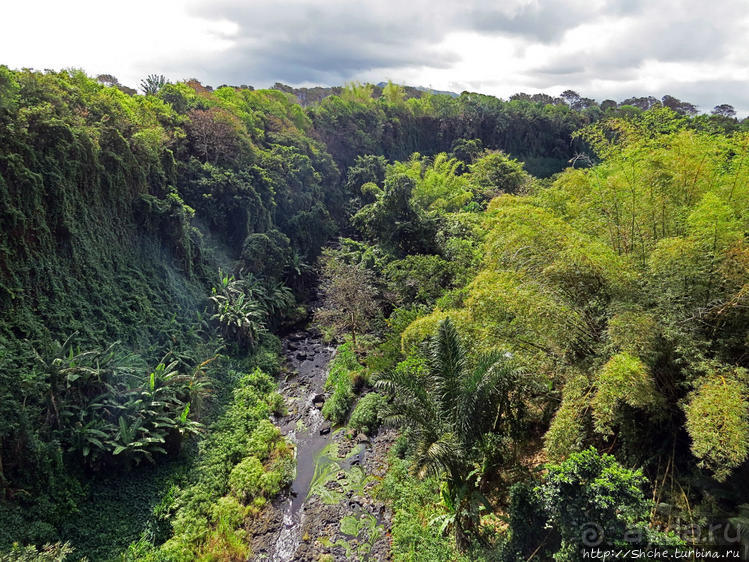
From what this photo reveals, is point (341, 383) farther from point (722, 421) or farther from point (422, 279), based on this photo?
point (722, 421)

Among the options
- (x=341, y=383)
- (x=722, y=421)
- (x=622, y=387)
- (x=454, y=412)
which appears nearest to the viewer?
(x=722, y=421)

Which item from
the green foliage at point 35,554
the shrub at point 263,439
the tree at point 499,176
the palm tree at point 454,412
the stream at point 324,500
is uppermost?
the tree at point 499,176

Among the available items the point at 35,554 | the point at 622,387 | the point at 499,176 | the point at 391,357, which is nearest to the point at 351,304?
the point at 391,357

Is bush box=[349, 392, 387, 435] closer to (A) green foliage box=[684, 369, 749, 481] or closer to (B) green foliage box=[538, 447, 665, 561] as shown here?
(B) green foliage box=[538, 447, 665, 561]

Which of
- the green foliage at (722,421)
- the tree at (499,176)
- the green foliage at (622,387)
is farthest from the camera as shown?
the tree at (499,176)

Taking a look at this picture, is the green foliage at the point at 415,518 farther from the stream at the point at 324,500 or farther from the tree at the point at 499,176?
the tree at the point at 499,176

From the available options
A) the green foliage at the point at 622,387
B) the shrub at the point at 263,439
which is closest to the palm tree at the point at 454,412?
the green foliage at the point at 622,387
